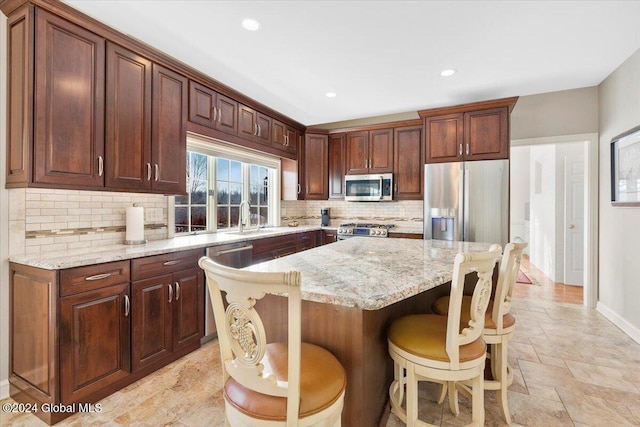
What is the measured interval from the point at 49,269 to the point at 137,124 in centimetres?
127

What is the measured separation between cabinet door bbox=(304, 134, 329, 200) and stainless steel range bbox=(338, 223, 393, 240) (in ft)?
2.38

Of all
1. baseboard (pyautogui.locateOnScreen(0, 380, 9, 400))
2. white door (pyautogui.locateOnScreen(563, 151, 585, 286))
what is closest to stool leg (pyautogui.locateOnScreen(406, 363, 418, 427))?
baseboard (pyautogui.locateOnScreen(0, 380, 9, 400))

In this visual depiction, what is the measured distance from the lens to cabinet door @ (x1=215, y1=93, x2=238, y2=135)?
10.6 ft

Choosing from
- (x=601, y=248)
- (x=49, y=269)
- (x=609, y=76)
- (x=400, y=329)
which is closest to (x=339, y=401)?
(x=400, y=329)

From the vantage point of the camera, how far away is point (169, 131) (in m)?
2.69

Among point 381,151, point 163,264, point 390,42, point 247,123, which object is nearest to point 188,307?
point 163,264

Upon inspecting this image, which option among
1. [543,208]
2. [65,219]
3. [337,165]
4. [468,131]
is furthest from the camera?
[543,208]

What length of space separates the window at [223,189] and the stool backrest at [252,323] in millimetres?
2487

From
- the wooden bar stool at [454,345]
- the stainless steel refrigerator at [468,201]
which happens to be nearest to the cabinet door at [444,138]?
the stainless steel refrigerator at [468,201]

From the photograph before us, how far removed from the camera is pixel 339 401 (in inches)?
40.7

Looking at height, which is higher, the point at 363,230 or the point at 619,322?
the point at 363,230

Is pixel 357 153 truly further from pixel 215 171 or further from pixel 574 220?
pixel 574 220

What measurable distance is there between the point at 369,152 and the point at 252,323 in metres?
4.08

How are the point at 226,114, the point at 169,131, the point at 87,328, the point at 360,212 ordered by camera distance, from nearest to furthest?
the point at 87,328 < the point at 169,131 < the point at 226,114 < the point at 360,212
